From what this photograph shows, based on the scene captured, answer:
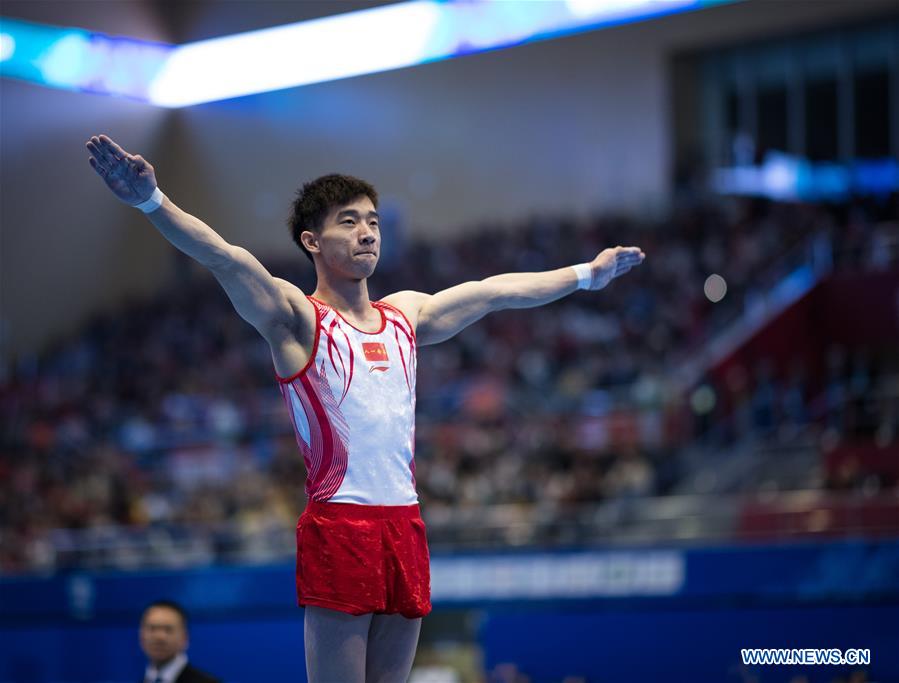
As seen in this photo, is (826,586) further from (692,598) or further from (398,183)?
(398,183)

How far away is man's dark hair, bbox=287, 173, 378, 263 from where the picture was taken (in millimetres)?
4629

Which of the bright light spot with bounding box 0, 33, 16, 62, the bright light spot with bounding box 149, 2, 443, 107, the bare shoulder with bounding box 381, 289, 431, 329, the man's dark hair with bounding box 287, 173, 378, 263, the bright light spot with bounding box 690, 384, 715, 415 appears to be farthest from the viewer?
the bright light spot with bounding box 0, 33, 16, 62

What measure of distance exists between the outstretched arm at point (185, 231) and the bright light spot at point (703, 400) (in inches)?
505

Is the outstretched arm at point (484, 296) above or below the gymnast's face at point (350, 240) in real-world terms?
below

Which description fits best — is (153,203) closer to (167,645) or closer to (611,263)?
(611,263)

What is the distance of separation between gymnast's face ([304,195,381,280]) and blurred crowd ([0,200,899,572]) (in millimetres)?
9463

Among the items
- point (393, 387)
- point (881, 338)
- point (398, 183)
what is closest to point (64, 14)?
point (393, 387)

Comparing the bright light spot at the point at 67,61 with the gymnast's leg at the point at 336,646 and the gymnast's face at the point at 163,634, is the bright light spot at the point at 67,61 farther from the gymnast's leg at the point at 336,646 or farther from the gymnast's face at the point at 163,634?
the gymnast's leg at the point at 336,646

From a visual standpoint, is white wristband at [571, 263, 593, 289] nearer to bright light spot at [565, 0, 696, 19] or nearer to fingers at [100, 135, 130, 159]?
fingers at [100, 135, 130, 159]

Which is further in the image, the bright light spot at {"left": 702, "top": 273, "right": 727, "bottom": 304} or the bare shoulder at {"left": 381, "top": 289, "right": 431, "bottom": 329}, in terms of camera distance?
the bright light spot at {"left": 702, "top": 273, "right": 727, "bottom": 304}

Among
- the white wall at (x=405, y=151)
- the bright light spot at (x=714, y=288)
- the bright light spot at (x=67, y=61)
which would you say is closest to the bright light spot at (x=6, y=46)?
the bright light spot at (x=67, y=61)

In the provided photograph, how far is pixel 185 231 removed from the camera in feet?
13.8

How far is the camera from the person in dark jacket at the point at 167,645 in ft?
22.4

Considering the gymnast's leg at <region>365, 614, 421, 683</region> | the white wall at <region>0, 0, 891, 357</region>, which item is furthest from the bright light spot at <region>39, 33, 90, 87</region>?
the gymnast's leg at <region>365, 614, 421, 683</region>
